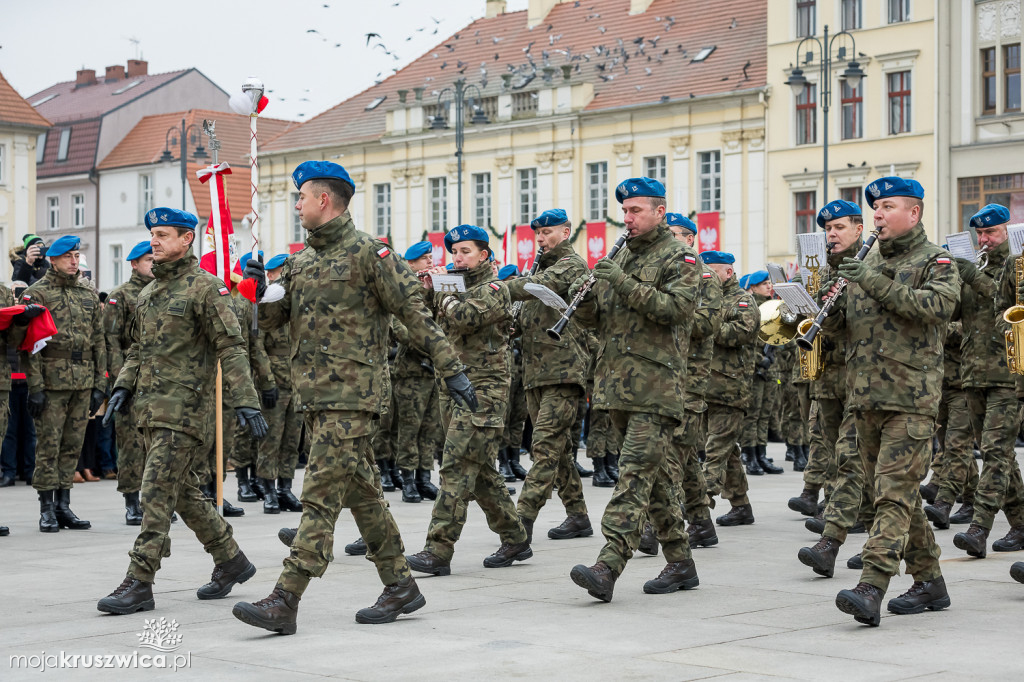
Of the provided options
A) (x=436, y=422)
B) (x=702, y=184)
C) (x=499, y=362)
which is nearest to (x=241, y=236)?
(x=702, y=184)

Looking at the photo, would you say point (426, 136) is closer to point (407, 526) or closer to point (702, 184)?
point (702, 184)

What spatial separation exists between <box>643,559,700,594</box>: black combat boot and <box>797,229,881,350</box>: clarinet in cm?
141

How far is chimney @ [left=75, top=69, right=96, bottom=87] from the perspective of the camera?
79681mm

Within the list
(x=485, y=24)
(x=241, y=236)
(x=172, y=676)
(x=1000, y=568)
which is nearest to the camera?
(x=172, y=676)

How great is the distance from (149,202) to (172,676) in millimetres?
62150

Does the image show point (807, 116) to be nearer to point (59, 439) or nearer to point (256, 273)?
point (59, 439)

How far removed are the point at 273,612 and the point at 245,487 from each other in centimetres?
708

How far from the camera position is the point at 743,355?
12617 mm

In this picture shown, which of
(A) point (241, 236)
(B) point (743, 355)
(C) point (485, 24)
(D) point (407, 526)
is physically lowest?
(D) point (407, 526)

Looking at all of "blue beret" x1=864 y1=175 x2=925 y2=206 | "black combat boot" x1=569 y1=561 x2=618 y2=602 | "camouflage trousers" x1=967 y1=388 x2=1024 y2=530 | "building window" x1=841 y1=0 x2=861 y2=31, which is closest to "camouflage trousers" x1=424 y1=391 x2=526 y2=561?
"black combat boot" x1=569 y1=561 x2=618 y2=602

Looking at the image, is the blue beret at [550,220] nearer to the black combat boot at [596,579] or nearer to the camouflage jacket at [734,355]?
the camouflage jacket at [734,355]

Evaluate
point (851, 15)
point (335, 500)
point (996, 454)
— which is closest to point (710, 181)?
point (851, 15)

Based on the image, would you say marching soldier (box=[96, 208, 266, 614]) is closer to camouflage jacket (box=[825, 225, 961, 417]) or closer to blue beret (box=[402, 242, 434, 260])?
camouflage jacket (box=[825, 225, 961, 417])

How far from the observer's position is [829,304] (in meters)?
8.31
